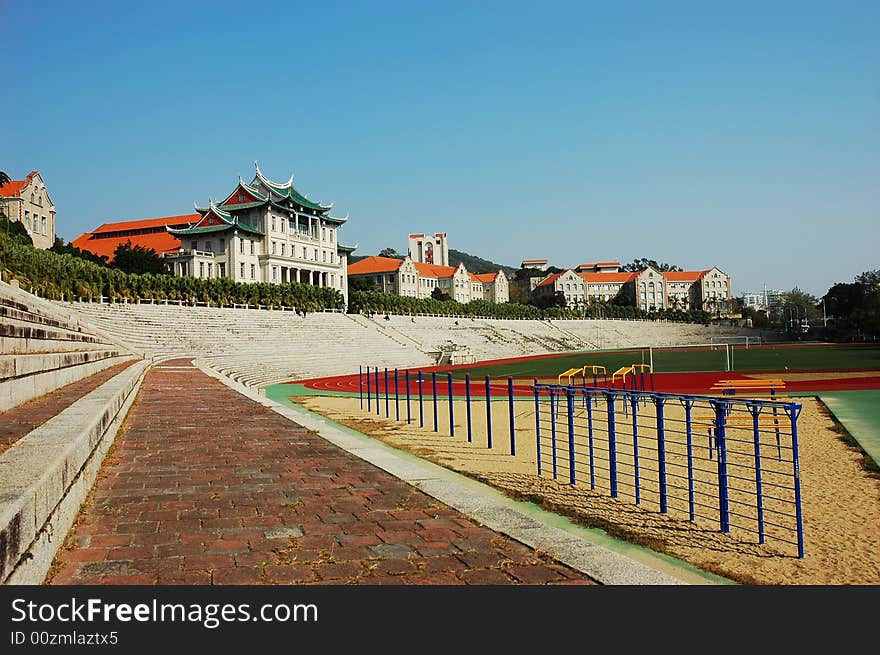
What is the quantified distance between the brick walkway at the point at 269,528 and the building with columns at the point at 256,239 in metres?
65.1

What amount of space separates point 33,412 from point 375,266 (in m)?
117

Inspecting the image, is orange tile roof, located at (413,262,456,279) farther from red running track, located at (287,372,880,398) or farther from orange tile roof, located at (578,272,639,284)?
red running track, located at (287,372,880,398)

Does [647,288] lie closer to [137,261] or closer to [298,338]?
[137,261]

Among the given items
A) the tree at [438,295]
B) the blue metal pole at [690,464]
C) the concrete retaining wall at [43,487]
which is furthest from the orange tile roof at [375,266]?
the concrete retaining wall at [43,487]

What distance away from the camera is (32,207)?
67812 mm

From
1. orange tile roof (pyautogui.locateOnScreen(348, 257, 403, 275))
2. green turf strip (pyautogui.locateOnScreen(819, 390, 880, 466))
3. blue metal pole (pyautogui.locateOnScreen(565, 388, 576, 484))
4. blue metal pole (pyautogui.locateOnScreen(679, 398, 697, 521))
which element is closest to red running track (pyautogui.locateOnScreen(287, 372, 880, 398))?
green turf strip (pyautogui.locateOnScreen(819, 390, 880, 466))

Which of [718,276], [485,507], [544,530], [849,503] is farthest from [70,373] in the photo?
[718,276]

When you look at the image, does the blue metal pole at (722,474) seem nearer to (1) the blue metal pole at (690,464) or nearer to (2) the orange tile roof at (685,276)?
(1) the blue metal pole at (690,464)

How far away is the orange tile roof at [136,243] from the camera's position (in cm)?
8456

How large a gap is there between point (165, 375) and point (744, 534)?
17.9m

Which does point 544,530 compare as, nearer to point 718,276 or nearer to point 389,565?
point 389,565

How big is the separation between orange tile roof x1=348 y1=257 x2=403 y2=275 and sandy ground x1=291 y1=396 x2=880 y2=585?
357 feet

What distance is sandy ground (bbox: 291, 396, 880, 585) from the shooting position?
226 inches
